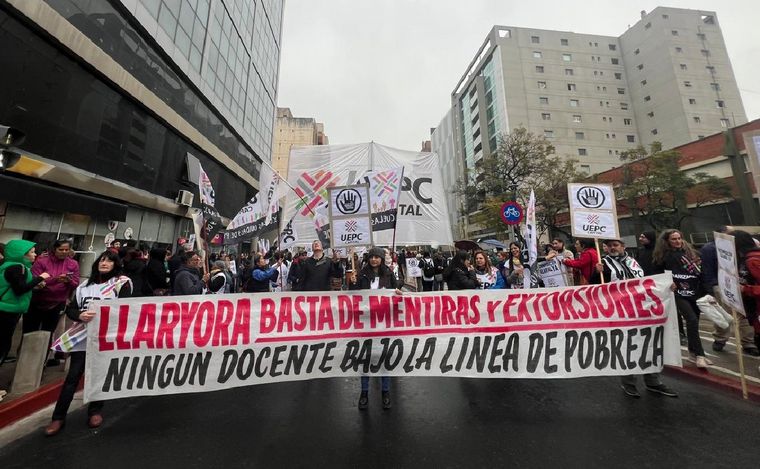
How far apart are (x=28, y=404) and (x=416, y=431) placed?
4361 mm

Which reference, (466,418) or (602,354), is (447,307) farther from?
(602,354)

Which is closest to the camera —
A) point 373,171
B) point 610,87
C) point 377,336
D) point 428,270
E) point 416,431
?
point 416,431

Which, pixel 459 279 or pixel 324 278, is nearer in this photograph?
pixel 459 279

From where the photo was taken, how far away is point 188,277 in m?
5.03

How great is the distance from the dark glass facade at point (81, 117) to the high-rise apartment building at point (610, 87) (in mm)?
47609

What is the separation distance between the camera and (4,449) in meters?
2.93

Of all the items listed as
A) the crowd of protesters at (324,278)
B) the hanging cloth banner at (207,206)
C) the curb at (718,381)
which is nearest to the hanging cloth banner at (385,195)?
the crowd of protesters at (324,278)

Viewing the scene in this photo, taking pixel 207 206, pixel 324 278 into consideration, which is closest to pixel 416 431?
pixel 324 278

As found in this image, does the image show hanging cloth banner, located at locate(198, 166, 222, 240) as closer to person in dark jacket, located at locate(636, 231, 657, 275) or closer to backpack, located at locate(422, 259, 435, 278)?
backpack, located at locate(422, 259, 435, 278)

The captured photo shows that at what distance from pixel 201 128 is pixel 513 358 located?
61.8 feet

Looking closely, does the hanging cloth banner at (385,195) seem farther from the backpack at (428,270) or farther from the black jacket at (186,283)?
the backpack at (428,270)

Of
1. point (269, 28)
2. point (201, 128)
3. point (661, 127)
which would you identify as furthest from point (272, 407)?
point (661, 127)

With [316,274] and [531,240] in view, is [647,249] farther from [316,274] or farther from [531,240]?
[316,274]

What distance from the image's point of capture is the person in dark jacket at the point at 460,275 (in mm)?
5008
